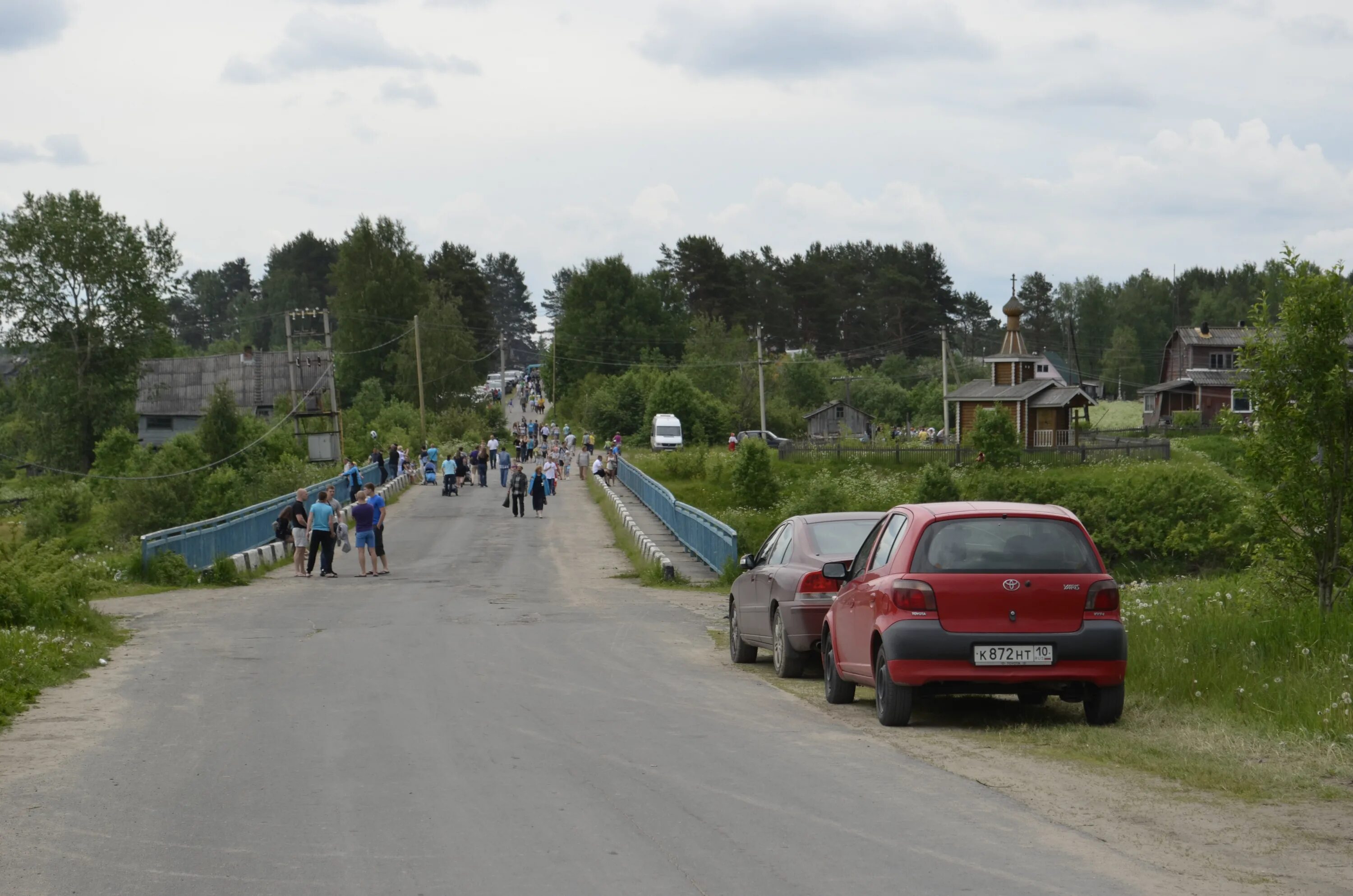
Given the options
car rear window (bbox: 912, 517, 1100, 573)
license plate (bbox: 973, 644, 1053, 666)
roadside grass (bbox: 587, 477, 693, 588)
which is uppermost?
car rear window (bbox: 912, 517, 1100, 573)

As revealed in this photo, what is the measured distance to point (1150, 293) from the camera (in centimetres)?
15425

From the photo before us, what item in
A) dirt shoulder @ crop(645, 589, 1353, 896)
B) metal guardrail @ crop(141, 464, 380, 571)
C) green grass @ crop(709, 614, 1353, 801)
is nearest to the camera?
dirt shoulder @ crop(645, 589, 1353, 896)

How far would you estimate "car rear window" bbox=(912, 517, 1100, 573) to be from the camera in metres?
9.72

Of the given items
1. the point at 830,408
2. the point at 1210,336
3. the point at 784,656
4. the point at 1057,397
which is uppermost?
the point at 1210,336

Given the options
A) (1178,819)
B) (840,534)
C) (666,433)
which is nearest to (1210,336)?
(666,433)

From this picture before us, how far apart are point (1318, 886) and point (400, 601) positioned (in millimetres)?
18593

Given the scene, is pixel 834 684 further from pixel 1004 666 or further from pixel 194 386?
pixel 194 386

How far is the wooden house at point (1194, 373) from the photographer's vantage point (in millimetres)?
92500

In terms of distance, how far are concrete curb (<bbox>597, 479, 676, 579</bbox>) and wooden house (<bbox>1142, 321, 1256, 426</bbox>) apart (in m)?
58.4

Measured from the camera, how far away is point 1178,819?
6.80 meters

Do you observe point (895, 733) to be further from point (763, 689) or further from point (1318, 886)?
point (1318, 886)

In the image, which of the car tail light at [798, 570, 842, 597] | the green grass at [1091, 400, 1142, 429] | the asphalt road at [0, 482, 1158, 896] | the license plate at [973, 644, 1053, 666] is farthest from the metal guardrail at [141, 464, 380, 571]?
the green grass at [1091, 400, 1142, 429]

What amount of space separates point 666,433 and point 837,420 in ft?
98.6

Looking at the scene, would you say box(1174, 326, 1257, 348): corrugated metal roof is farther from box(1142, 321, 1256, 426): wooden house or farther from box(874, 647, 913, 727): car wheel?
box(874, 647, 913, 727): car wheel
